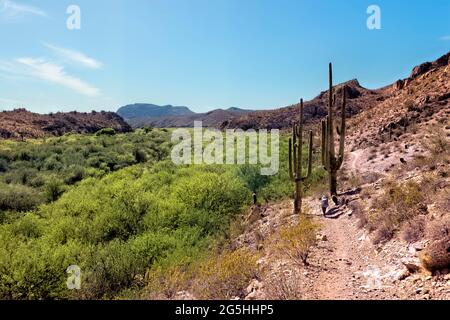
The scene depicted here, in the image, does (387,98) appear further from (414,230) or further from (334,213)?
(414,230)

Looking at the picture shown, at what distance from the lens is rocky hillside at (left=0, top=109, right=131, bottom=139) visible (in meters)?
53.2

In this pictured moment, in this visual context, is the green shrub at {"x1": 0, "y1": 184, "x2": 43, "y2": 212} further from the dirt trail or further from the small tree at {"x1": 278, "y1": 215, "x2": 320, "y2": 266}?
the small tree at {"x1": 278, "y1": 215, "x2": 320, "y2": 266}

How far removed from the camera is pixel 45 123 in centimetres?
6519

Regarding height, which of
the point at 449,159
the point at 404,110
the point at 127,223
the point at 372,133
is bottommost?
the point at 127,223

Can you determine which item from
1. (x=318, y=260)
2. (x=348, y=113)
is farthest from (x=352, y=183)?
(x=348, y=113)

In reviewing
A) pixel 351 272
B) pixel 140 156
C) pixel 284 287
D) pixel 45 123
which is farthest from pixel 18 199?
pixel 45 123

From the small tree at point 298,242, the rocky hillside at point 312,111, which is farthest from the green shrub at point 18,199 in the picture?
the rocky hillside at point 312,111

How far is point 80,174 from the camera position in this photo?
24828mm

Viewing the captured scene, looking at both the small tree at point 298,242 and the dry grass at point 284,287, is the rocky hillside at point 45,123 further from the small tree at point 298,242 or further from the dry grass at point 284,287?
the dry grass at point 284,287

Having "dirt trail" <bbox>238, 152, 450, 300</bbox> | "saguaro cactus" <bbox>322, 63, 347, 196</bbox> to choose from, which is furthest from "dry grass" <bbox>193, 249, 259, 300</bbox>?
"saguaro cactus" <bbox>322, 63, 347, 196</bbox>

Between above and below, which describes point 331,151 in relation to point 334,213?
above

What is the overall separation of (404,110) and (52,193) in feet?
86.1

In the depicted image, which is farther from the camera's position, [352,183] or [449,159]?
[352,183]
